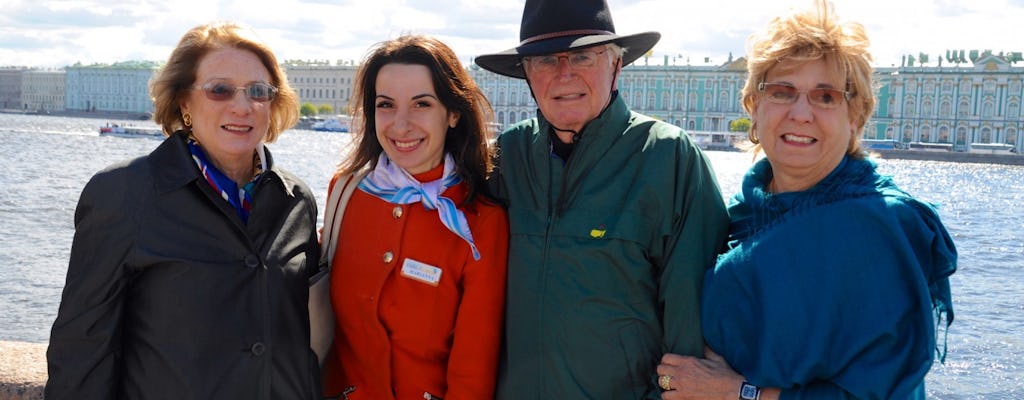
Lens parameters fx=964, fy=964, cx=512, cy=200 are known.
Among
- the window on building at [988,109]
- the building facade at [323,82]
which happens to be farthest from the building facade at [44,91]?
the window on building at [988,109]

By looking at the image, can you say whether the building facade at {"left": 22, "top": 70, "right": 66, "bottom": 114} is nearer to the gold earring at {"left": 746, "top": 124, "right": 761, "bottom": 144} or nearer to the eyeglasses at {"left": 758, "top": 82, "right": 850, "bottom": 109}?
the gold earring at {"left": 746, "top": 124, "right": 761, "bottom": 144}

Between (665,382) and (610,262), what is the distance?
190mm

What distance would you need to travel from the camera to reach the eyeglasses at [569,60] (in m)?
1.50

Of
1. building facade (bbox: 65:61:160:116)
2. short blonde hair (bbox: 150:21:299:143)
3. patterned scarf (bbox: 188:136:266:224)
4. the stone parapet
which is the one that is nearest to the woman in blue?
patterned scarf (bbox: 188:136:266:224)

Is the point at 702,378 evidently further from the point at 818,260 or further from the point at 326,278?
the point at 326,278

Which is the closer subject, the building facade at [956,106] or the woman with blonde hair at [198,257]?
the woman with blonde hair at [198,257]

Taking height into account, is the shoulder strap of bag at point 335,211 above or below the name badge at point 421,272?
above

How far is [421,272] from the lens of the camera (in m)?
1.42

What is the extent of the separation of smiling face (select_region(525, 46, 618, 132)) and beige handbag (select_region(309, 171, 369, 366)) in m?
0.31

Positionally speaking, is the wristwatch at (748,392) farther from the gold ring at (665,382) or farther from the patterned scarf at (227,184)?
the patterned scarf at (227,184)

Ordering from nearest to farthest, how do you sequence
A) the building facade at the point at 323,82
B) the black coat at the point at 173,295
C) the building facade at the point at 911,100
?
1. the black coat at the point at 173,295
2. the building facade at the point at 911,100
3. the building facade at the point at 323,82

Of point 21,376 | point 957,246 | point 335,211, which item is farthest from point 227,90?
point 957,246

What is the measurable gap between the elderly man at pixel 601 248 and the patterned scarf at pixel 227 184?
0.39m

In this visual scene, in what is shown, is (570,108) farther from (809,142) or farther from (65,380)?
(65,380)
